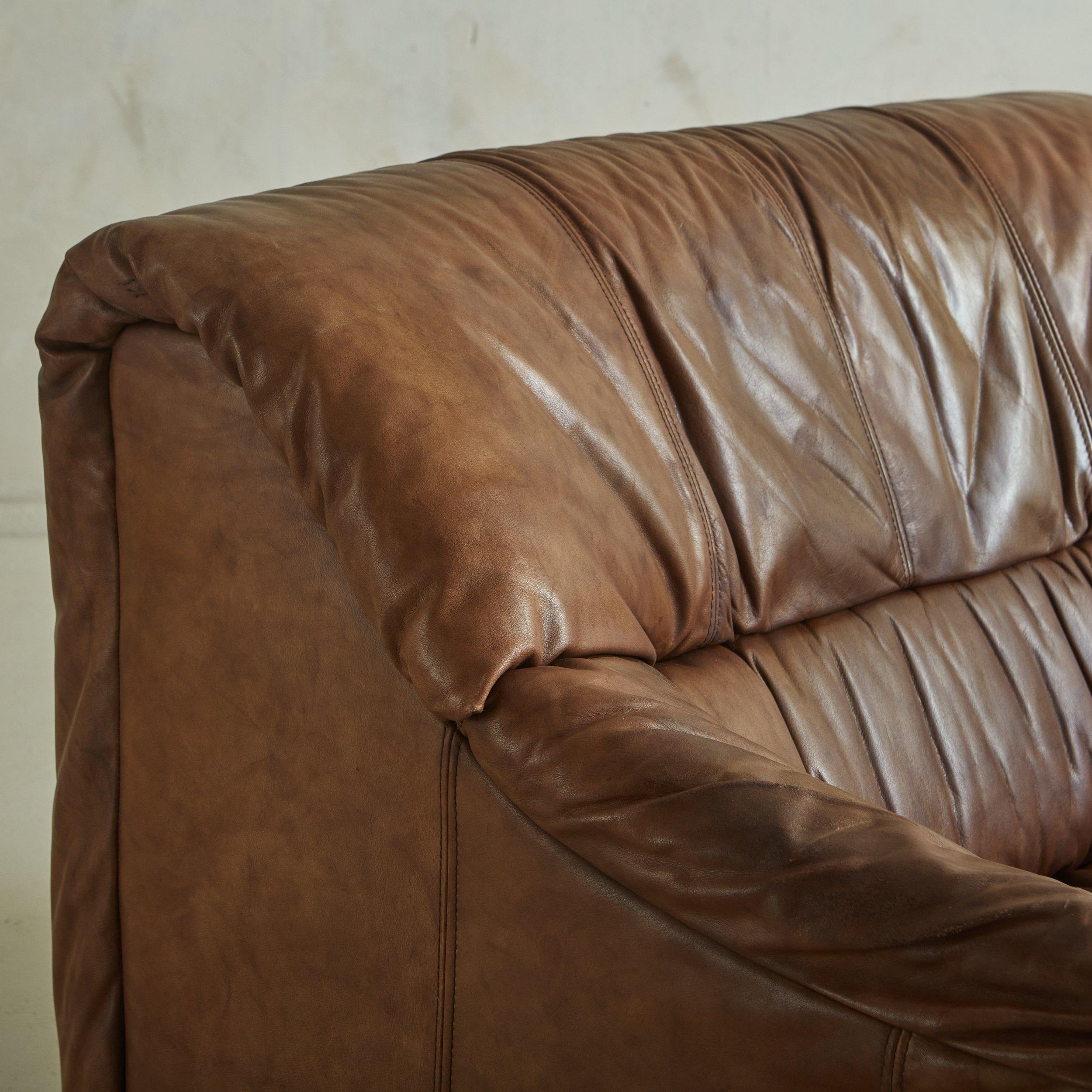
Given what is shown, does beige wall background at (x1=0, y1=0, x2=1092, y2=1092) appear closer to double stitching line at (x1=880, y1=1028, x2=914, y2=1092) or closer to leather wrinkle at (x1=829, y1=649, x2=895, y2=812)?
leather wrinkle at (x1=829, y1=649, x2=895, y2=812)

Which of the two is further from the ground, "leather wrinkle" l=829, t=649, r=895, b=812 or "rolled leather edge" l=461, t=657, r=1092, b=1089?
"rolled leather edge" l=461, t=657, r=1092, b=1089

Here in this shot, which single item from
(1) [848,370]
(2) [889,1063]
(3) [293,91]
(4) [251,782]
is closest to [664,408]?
(1) [848,370]

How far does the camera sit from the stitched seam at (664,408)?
1108 mm

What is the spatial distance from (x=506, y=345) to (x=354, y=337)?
0.14 meters

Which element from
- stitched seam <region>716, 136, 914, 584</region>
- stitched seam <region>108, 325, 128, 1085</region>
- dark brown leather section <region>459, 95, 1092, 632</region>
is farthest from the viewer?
stitched seam <region>716, 136, 914, 584</region>

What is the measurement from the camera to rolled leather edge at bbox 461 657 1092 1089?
59 centimetres

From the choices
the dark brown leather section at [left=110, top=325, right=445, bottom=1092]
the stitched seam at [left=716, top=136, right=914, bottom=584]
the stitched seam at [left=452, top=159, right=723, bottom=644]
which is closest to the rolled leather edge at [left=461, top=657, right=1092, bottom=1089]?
the dark brown leather section at [left=110, top=325, right=445, bottom=1092]

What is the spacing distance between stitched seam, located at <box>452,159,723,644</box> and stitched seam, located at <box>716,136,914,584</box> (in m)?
0.28

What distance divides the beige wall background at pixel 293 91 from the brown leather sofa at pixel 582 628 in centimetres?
169

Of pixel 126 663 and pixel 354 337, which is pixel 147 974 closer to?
pixel 126 663

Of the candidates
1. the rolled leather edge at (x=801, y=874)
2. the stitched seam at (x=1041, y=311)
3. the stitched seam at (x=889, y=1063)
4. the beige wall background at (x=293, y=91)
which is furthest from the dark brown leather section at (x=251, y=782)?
the beige wall background at (x=293, y=91)

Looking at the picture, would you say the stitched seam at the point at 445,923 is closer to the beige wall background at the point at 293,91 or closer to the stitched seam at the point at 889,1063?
the stitched seam at the point at 889,1063

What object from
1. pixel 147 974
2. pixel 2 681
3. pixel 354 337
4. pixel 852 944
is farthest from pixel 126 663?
pixel 2 681

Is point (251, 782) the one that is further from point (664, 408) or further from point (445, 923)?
point (664, 408)
